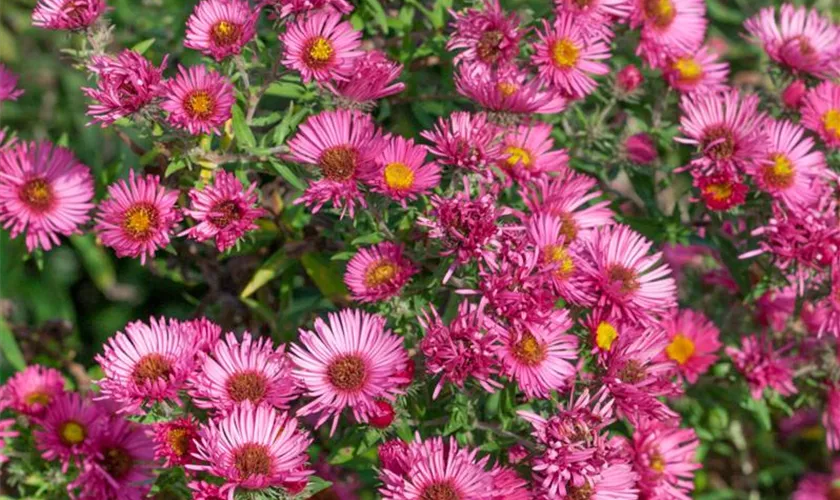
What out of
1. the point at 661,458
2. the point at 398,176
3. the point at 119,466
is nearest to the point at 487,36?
the point at 398,176

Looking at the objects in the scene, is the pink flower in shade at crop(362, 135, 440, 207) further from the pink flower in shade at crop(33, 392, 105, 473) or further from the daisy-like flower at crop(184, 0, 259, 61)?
the pink flower in shade at crop(33, 392, 105, 473)

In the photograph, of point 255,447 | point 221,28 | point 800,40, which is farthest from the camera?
point 800,40

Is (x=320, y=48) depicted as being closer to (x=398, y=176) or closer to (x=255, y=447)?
(x=398, y=176)

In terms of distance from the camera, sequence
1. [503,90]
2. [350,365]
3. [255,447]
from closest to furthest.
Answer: [255,447] < [350,365] < [503,90]

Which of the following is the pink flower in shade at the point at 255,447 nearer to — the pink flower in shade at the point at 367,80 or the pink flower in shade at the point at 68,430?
the pink flower in shade at the point at 68,430

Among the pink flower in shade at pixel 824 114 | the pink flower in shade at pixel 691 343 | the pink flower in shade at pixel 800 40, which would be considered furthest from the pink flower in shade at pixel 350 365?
the pink flower in shade at pixel 800 40

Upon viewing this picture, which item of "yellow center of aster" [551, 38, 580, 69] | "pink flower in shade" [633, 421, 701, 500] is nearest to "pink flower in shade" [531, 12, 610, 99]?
"yellow center of aster" [551, 38, 580, 69]

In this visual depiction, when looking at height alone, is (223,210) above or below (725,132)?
below
